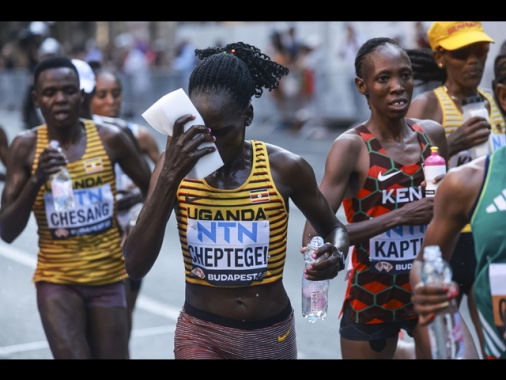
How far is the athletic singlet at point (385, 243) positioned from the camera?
5.80 m

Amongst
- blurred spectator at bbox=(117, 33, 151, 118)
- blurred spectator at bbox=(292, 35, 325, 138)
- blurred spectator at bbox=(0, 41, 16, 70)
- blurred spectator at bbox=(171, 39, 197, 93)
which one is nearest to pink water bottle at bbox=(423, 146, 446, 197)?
blurred spectator at bbox=(292, 35, 325, 138)

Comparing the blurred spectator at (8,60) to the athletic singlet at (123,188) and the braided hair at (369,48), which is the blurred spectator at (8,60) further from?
the braided hair at (369,48)

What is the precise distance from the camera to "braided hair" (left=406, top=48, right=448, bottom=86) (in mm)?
7355

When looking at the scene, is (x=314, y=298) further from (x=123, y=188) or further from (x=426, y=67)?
(x=123, y=188)

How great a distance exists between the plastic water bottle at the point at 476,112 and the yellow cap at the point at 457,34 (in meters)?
0.34

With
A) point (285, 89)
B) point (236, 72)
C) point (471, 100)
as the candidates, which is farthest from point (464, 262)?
point (285, 89)

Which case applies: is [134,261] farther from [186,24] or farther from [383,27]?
[186,24]

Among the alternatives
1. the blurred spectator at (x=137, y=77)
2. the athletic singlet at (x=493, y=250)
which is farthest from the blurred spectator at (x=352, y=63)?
the athletic singlet at (x=493, y=250)

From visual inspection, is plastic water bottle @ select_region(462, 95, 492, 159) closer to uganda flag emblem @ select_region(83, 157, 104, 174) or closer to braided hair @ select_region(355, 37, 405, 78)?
braided hair @ select_region(355, 37, 405, 78)

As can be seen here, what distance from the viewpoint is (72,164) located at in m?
6.69

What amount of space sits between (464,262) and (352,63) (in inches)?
564

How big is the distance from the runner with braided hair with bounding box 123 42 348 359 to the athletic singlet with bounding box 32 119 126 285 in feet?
5.59

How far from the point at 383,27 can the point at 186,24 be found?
1324cm
